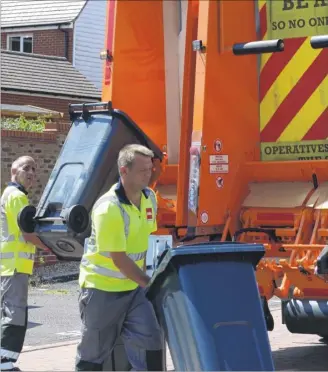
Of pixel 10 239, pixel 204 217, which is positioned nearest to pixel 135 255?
pixel 204 217

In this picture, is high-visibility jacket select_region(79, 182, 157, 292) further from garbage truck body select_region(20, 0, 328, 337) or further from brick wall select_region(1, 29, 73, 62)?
brick wall select_region(1, 29, 73, 62)

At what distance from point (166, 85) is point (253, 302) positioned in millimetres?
3280

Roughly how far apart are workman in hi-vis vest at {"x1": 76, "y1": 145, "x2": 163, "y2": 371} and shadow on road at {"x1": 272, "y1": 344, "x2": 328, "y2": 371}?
201 cm

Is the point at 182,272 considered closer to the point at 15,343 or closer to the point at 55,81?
the point at 15,343

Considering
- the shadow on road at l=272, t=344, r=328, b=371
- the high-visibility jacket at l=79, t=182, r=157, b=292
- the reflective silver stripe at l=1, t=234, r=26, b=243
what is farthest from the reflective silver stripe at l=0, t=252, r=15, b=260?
the shadow on road at l=272, t=344, r=328, b=371

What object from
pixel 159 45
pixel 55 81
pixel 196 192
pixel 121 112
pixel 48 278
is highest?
pixel 55 81

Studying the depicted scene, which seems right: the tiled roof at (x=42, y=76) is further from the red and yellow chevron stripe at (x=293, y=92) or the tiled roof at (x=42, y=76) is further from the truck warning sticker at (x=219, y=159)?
the truck warning sticker at (x=219, y=159)

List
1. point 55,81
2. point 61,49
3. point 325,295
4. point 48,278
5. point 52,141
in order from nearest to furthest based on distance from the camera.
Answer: point 325,295, point 48,278, point 52,141, point 55,81, point 61,49

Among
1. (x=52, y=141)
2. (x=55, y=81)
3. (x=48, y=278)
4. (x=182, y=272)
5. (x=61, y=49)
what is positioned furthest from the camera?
(x=61, y=49)

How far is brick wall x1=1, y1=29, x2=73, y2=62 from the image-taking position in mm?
28828

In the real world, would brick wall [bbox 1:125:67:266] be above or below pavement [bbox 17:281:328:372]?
above

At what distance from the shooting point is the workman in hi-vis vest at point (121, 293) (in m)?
5.13

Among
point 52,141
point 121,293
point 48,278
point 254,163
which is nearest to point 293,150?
point 254,163

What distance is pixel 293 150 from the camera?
23.0 feet
